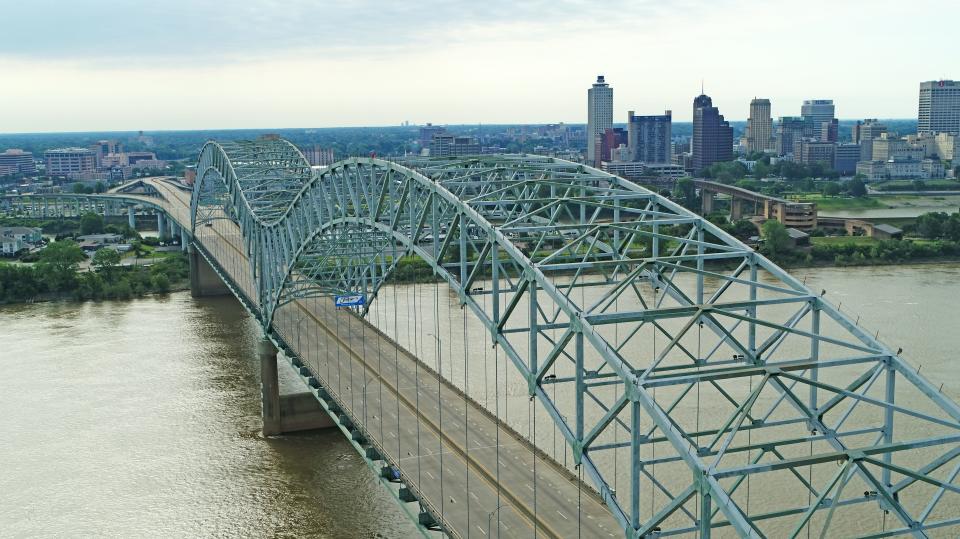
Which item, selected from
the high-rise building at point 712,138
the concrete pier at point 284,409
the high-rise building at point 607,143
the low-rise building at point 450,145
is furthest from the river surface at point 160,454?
the high-rise building at point 607,143

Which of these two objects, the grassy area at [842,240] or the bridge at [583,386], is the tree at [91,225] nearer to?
Answer: the bridge at [583,386]

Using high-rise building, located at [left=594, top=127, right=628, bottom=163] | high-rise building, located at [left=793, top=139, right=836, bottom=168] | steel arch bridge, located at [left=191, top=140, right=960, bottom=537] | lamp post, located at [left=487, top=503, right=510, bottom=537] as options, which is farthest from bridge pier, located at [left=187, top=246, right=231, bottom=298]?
high-rise building, located at [left=594, top=127, right=628, bottom=163]

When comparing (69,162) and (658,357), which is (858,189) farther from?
(69,162)

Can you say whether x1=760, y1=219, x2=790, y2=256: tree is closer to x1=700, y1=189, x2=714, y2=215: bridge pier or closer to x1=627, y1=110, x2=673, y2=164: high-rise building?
x1=700, y1=189, x2=714, y2=215: bridge pier

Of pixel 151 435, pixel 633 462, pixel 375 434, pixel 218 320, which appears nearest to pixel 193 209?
pixel 218 320

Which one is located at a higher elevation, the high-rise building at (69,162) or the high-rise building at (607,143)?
the high-rise building at (607,143)
